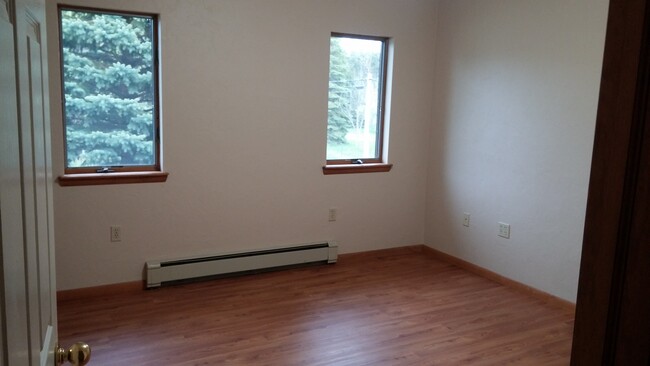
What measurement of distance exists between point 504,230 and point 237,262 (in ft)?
7.27

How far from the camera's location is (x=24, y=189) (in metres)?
0.66

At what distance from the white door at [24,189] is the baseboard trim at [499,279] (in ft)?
10.8

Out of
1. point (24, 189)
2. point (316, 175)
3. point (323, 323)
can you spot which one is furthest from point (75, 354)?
point (316, 175)

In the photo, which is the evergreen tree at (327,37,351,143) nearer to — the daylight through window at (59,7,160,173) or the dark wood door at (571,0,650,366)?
the daylight through window at (59,7,160,173)

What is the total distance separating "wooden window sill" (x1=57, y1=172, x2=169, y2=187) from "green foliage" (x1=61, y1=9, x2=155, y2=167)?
12cm

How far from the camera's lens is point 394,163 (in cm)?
464

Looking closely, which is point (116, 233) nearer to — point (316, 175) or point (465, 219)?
point (316, 175)

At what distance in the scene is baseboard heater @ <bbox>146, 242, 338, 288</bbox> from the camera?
3643 millimetres

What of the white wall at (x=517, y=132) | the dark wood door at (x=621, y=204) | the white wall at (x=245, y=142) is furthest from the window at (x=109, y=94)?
the dark wood door at (x=621, y=204)

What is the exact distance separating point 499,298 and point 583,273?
314cm

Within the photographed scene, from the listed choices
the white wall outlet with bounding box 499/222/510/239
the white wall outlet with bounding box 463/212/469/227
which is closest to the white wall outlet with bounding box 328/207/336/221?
the white wall outlet with bounding box 463/212/469/227

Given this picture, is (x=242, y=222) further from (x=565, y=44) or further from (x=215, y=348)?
(x=565, y=44)

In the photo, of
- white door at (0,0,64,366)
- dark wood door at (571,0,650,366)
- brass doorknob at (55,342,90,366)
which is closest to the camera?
white door at (0,0,64,366)

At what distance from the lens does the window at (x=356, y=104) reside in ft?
14.1
